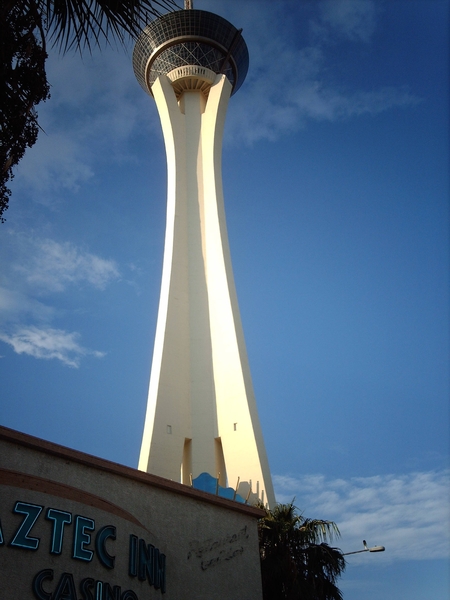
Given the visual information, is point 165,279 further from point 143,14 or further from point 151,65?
point 143,14

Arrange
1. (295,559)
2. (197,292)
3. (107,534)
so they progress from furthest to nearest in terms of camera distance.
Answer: (197,292) < (295,559) < (107,534)

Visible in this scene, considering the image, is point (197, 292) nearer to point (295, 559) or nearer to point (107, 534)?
point (295, 559)

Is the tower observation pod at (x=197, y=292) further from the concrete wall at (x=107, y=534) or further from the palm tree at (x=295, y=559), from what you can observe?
the concrete wall at (x=107, y=534)

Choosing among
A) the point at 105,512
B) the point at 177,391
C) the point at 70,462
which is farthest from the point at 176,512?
the point at 177,391

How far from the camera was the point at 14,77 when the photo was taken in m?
7.46

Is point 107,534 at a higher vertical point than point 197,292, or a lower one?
lower

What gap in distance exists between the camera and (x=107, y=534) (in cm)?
1129

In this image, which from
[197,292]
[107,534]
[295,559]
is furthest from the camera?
[197,292]

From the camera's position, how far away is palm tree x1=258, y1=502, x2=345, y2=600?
53.7 feet

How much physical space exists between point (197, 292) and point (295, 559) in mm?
17604

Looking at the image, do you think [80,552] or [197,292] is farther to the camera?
[197,292]

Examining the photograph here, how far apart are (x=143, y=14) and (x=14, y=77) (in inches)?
70.7

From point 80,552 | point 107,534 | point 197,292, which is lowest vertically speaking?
point 80,552

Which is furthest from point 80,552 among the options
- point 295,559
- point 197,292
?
point 197,292
